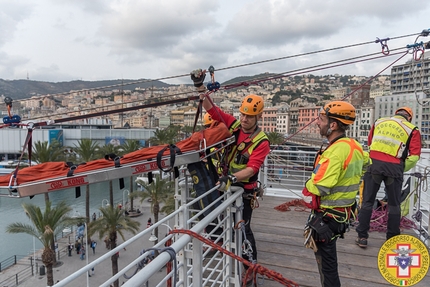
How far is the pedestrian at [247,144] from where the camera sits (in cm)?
351

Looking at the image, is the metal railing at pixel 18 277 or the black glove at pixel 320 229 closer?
the black glove at pixel 320 229

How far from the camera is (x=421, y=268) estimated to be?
11.9 feet

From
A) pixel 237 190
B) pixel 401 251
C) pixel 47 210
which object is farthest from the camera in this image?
pixel 47 210

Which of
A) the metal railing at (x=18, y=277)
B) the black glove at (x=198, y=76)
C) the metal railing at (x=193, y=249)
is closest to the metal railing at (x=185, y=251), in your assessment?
the metal railing at (x=193, y=249)

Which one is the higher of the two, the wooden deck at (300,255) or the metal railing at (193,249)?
the metal railing at (193,249)

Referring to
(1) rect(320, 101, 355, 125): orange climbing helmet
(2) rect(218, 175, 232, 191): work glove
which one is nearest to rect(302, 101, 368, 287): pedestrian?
(1) rect(320, 101, 355, 125): orange climbing helmet

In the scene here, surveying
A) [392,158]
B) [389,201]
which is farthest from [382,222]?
[392,158]

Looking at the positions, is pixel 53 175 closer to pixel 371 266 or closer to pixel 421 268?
pixel 371 266

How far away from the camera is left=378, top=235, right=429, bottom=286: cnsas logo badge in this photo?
3.55 metres

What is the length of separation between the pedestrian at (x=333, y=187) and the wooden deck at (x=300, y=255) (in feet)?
2.68

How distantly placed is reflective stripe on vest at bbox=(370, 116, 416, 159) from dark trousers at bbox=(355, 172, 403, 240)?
0.36 meters

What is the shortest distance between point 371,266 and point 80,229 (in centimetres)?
2762

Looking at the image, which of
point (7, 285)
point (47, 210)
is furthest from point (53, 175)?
point (7, 285)

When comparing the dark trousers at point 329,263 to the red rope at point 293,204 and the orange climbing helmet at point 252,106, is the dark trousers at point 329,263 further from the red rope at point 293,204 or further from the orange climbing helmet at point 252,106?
the red rope at point 293,204
